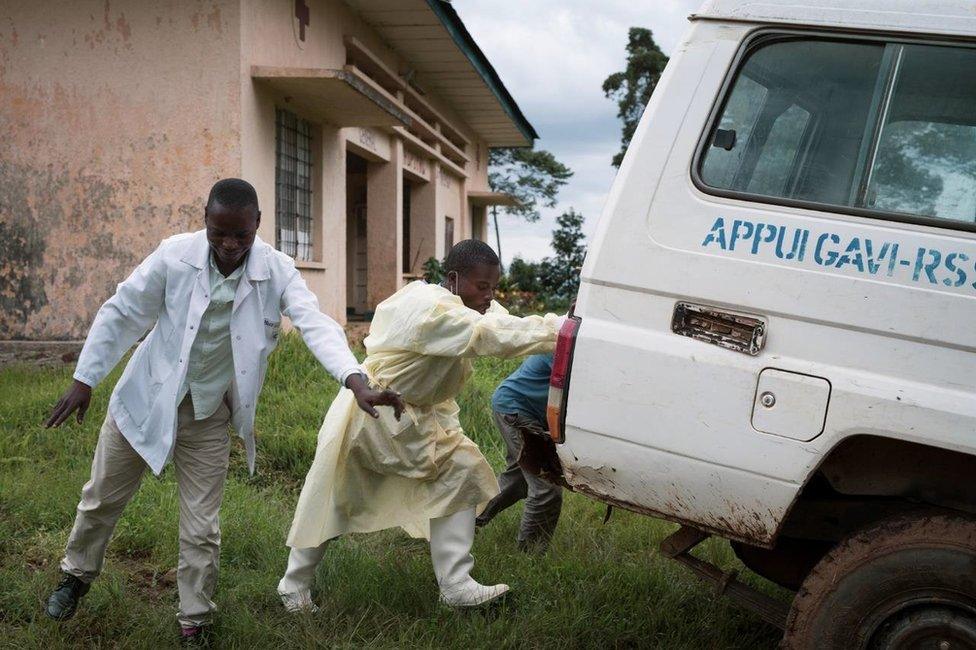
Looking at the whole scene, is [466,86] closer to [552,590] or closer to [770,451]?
[552,590]

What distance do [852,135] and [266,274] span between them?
2104 millimetres

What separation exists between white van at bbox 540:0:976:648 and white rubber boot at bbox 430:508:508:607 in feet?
3.32

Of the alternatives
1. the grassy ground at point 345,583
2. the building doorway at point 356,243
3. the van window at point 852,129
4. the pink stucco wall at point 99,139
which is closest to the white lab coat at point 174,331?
the grassy ground at point 345,583

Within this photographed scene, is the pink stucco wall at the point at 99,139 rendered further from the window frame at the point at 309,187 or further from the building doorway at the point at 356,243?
the building doorway at the point at 356,243

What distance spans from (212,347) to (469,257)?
103 cm

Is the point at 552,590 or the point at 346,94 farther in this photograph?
the point at 346,94

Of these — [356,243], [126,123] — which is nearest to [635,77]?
[356,243]

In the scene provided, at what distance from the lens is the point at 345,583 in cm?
395

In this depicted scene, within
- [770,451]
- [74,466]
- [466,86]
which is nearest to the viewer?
[770,451]

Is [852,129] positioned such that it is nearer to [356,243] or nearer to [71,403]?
[71,403]

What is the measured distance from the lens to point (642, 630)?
11.8 ft

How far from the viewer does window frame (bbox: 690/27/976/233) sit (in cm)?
252

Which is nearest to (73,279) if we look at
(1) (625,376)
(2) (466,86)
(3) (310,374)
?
(3) (310,374)

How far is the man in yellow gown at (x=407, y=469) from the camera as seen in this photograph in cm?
367
